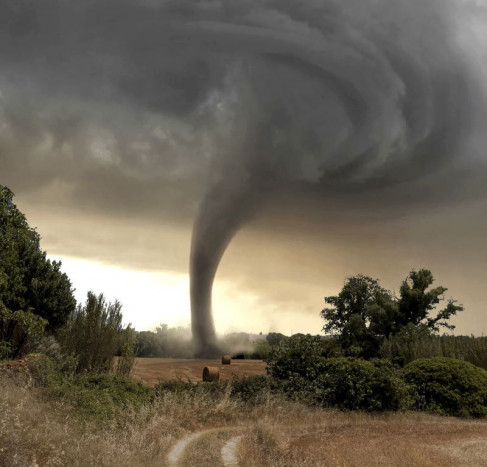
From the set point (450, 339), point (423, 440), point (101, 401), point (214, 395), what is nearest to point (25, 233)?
point (101, 401)

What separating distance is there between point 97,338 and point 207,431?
26.7ft

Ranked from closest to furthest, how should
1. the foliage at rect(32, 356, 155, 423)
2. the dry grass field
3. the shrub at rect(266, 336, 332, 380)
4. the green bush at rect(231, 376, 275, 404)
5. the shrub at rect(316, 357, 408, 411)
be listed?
the dry grass field → the foliage at rect(32, 356, 155, 423) → the green bush at rect(231, 376, 275, 404) → the shrub at rect(316, 357, 408, 411) → the shrub at rect(266, 336, 332, 380)

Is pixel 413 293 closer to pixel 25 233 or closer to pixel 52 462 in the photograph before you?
pixel 25 233

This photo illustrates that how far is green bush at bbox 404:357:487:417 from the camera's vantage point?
19328 millimetres

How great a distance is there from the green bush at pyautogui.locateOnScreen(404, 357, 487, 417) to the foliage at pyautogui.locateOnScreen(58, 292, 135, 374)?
12833 millimetres

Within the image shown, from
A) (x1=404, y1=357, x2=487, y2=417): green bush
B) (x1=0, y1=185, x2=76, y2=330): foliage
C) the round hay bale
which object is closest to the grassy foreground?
(x1=404, y1=357, x2=487, y2=417): green bush

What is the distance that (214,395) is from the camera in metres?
18.3

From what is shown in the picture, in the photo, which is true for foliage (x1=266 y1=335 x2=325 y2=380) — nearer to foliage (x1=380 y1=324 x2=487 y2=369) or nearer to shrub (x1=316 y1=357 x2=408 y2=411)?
shrub (x1=316 y1=357 x2=408 y2=411)

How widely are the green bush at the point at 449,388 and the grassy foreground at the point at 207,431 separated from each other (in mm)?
1138

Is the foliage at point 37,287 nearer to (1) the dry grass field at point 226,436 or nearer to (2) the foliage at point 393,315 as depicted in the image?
(1) the dry grass field at point 226,436

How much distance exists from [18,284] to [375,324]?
30.7 m

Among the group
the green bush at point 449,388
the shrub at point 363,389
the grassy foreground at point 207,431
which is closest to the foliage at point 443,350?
the green bush at point 449,388

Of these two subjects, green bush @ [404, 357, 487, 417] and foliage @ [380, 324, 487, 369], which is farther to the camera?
foliage @ [380, 324, 487, 369]

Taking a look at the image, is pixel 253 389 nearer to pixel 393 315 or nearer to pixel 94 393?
pixel 94 393
